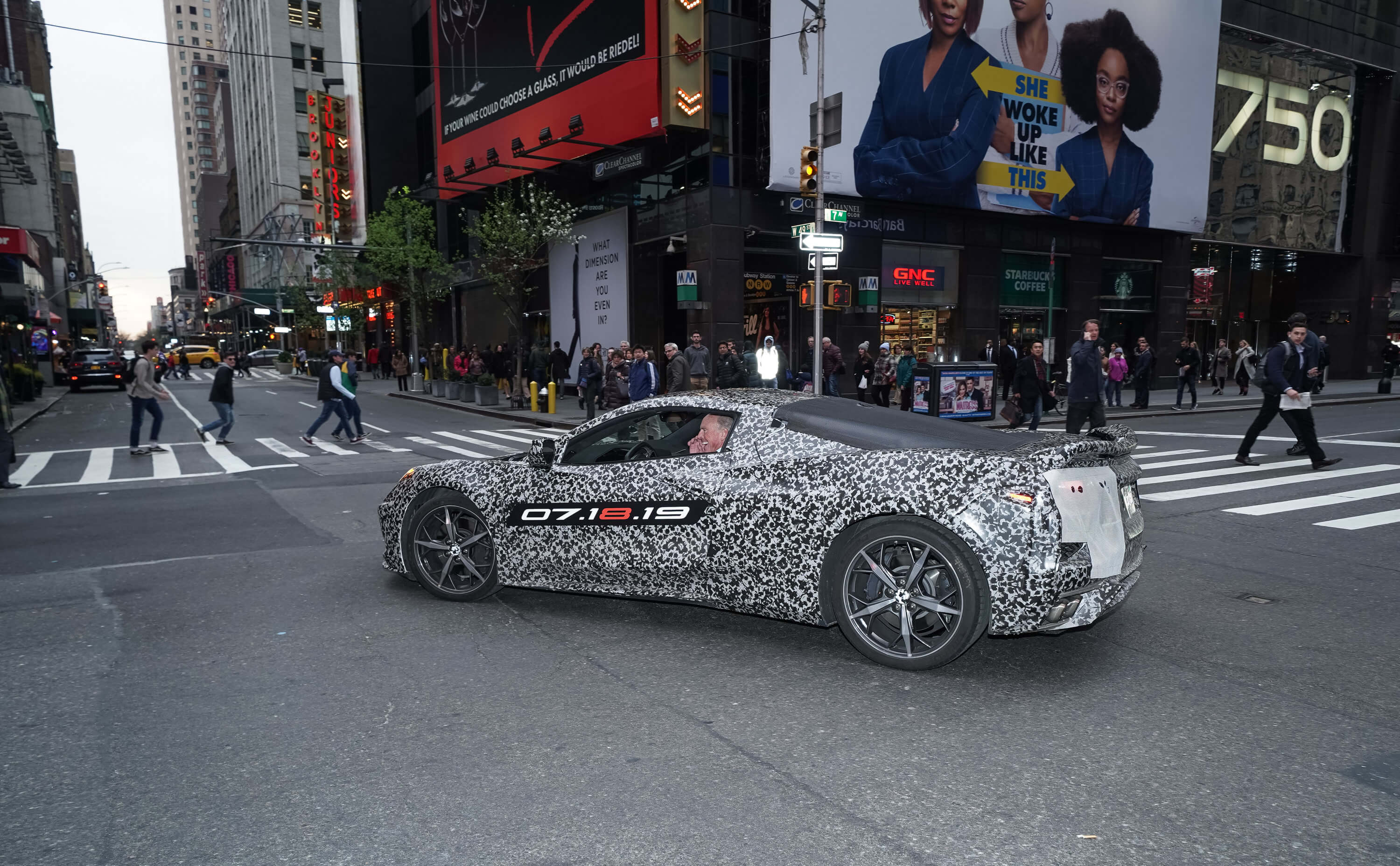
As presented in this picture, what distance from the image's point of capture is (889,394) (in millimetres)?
22969

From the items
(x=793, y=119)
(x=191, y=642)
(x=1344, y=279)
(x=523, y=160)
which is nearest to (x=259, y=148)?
(x=523, y=160)

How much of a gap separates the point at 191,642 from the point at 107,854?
7.98ft

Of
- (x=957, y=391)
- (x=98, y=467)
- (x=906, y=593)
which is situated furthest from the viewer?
(x=957, y=391)

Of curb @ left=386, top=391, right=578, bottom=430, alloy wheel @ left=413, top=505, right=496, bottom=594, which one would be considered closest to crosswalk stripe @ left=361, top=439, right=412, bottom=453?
curb @ left=386, top=391, right=578, bottom=430

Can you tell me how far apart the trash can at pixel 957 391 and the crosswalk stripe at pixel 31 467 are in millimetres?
15901

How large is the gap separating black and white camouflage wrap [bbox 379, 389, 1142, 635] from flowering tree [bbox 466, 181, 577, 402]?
73.2ft

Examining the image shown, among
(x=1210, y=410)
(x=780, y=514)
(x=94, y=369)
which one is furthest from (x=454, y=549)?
(x=94, y=369)

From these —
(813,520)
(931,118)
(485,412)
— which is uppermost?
(931,118)

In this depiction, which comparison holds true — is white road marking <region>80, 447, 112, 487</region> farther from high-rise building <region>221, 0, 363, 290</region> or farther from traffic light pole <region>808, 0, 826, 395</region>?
high-rise building <region>221, 0, 363, 290</region>

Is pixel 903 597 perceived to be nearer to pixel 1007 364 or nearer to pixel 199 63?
pixel 1007 364

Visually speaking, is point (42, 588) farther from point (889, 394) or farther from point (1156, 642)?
point (889, 394)

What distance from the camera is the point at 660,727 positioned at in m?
3.89

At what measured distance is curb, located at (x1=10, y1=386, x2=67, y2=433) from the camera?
65.4 feet

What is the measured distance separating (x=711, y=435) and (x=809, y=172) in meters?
12.1
